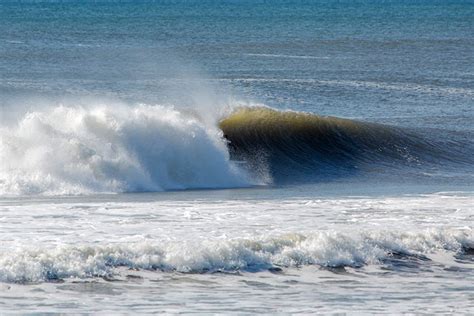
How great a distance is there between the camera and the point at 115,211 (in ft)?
54.3

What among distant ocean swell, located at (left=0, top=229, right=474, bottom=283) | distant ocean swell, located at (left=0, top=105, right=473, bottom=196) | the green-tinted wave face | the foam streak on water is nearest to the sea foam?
distant ocean swell, located at (left=0, top=105, right=473, bottom=196)

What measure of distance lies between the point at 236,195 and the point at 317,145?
7.06m

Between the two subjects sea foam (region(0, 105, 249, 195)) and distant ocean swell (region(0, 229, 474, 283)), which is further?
sea foam (region(0, 105, 249, 195))

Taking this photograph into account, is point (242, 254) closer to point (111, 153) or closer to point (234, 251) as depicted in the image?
point (234, 251)

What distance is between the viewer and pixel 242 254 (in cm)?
1382

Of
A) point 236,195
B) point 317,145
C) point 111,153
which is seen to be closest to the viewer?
point 236,195

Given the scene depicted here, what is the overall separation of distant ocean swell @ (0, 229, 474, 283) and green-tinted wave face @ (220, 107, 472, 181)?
7568 millimetres

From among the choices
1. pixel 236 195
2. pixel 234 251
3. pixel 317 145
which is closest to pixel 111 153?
pixel 236 195

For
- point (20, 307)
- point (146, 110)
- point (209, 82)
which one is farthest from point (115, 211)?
point (209, 82)

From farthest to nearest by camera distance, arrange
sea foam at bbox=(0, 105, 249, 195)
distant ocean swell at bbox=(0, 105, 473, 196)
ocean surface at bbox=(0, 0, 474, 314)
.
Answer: distant ocean swell at bbox=(0, 105, 473, 196) → sea foam at bbox=(0, 105, 249, 195) → ocean surface at bbox=(0, 0, 474, 314)

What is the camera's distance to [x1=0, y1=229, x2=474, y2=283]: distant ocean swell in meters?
13.0

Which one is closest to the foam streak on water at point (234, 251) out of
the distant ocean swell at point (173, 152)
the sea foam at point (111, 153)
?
the sea foam at point (111, 153)

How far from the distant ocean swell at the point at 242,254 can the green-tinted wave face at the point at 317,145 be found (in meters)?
7.57

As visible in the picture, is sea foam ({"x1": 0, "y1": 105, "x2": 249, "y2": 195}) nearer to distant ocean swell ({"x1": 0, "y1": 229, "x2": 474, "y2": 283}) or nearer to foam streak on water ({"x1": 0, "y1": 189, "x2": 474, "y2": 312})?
foam streak on water ({"x1": 0, "y1": 189, "x2": 474, "y2": 312})
